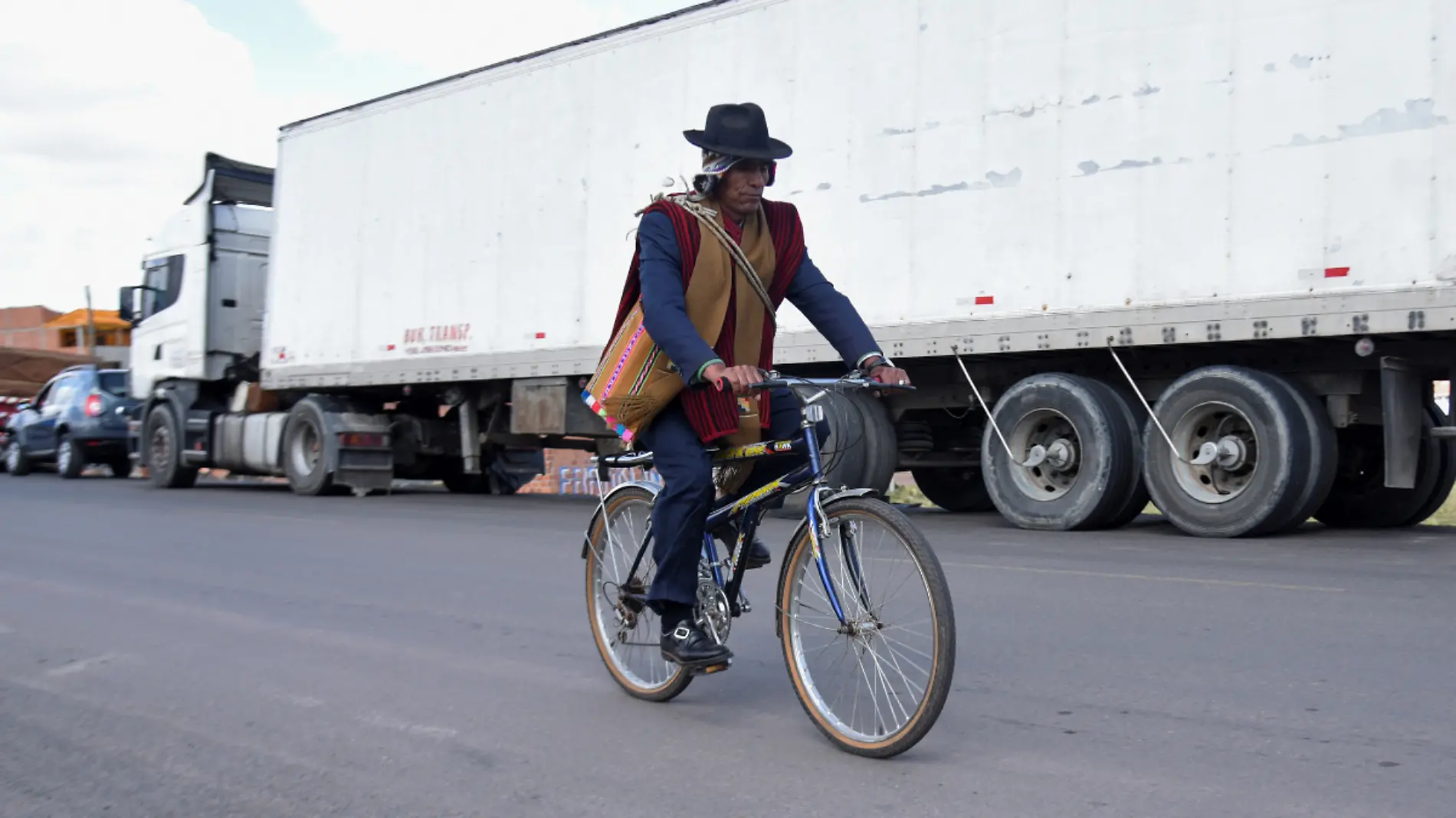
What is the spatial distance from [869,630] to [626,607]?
125 cm

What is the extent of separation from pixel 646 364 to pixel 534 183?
1086 centimetres

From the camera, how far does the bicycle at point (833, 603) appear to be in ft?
12.7

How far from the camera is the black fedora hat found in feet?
14.6

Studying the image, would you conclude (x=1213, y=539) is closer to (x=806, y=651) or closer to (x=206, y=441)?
(x=806, y=651)

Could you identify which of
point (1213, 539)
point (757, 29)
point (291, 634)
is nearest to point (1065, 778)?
point (291, 634)

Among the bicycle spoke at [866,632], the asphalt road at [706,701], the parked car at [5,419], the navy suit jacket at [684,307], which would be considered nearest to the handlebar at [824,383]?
the navy suit jacket at [684,307]

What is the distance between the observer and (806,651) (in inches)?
169

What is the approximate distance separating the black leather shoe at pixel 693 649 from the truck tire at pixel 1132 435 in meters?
6.74

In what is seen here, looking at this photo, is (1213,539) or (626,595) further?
(1213,539)

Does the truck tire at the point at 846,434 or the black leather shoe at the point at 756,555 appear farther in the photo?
the truck tire at the point at 846,434

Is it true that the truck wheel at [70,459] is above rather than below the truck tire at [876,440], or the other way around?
below

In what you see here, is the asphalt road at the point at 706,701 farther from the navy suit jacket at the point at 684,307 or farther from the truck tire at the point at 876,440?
the truck tire at the point at 876,440

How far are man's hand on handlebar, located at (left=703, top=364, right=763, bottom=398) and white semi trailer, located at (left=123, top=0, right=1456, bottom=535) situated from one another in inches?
91.6

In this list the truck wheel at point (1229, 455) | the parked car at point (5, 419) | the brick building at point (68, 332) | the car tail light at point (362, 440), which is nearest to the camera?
the truck wheel at point (1229, 455)
